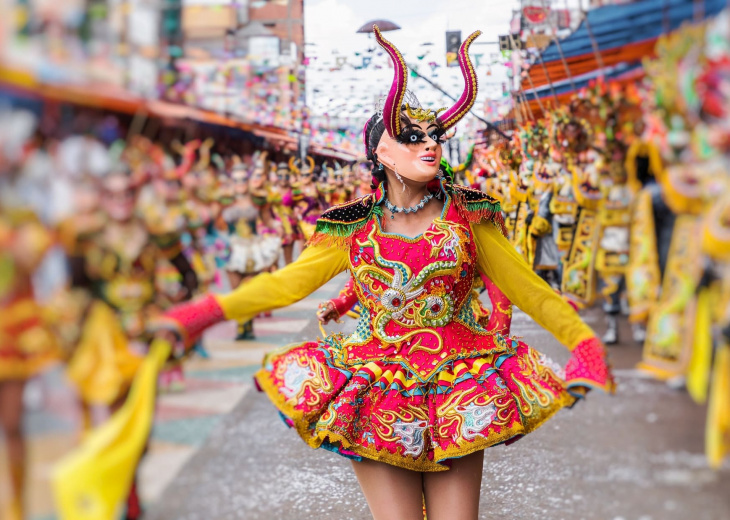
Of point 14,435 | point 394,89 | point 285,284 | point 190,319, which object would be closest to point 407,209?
point 394,89

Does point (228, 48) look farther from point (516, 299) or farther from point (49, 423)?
point (516, 299)

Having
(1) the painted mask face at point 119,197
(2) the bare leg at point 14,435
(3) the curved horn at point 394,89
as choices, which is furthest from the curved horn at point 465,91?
(2) the bare leg at point 14,435

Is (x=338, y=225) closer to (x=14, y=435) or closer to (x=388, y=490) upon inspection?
(x=388, y=490)

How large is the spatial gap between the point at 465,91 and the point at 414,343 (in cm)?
65

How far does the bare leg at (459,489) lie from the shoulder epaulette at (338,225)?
2.05 ft

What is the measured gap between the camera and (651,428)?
1401mm

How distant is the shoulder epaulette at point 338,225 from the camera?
2125 mm

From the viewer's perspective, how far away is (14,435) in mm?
1113

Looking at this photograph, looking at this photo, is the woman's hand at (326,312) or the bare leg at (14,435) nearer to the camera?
the bare leg at (14,435)

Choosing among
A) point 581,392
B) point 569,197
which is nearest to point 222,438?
point 581,392

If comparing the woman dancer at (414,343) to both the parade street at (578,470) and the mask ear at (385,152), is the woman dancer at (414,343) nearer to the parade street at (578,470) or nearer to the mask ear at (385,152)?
the mask ear at (385,152)

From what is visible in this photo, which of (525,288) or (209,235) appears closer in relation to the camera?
(209,235)

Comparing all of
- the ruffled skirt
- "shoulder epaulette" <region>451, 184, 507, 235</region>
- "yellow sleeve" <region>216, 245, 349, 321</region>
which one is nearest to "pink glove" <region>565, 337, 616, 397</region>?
the ruffled skirt

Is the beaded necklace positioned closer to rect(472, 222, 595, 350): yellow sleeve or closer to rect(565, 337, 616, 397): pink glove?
rect(472, 222, 595, 350): yellow sleeve
